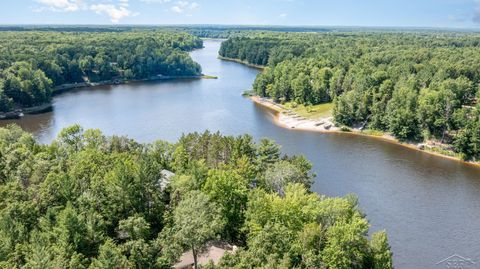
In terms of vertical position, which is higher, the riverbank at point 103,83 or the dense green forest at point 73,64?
the dense green forest at point 73,64

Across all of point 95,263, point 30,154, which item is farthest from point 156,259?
point 30,154

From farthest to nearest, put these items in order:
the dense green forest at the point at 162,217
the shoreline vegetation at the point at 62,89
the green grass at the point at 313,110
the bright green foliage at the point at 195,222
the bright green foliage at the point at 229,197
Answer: the shoreline vegetation at the point at 62,89, the green grass at the point at 313,110, the bright green foliage at the point at 229,197, the bright green foliage at the point at 195,222, the dense green forest at the point at 162,217

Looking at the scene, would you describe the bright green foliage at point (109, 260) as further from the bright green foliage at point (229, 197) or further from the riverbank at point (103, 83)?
the riverbank at point (103, 83)

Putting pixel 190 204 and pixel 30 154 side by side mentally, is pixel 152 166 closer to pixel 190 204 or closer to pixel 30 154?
pixel 190 204

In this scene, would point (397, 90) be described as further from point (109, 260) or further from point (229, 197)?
point (109, 260)

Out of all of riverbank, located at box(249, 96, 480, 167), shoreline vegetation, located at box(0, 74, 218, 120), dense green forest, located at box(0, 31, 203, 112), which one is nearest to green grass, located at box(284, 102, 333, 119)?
riverbank, located at box(249, 96, 480, 167)

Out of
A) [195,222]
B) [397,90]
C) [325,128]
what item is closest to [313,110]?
[325,128]

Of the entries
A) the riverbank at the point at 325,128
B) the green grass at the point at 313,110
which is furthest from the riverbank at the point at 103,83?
the riverbank at the point at 325,128
